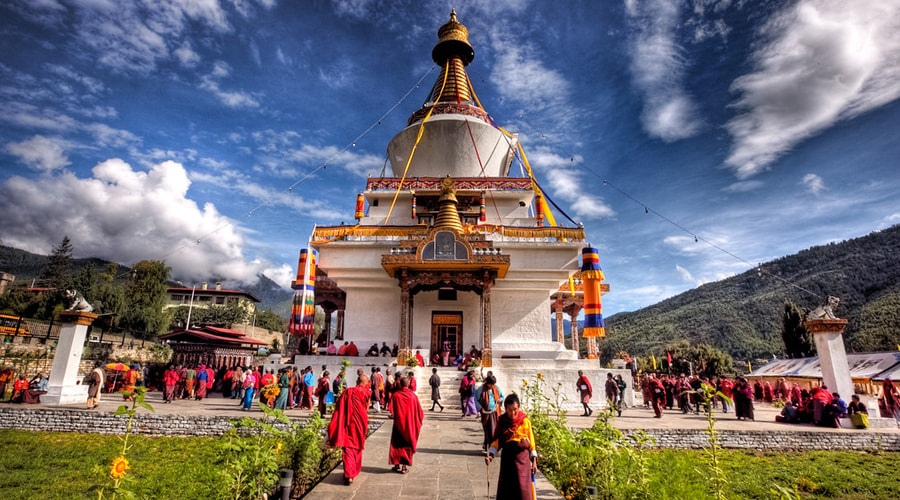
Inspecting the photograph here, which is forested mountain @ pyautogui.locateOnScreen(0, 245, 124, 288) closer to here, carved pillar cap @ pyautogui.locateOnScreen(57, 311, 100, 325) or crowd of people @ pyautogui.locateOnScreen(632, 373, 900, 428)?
carved pillar cap @ pyautogui.locateOnScreen(57, 311, 100, 325)

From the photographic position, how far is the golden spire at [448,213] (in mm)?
16942

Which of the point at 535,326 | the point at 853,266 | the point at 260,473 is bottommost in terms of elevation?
the point at 260,473

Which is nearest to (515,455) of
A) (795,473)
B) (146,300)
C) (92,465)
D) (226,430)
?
(795,473)

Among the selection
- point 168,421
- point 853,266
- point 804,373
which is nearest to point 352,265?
point 168,421

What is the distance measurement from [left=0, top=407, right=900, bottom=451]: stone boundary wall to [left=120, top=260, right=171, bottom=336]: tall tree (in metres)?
29.4

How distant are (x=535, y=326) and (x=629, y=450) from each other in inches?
539

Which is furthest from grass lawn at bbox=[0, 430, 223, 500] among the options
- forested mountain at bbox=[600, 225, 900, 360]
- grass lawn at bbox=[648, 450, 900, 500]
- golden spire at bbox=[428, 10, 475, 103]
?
forested mountain at bbox=[600, 225, 900, 360]

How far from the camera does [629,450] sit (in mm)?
4809

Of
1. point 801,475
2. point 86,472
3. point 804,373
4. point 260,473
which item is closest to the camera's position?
point 260,473

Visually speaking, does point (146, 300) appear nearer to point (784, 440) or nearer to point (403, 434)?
point (403, 434)

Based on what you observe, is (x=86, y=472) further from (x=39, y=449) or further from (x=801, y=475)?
(x=801, y=475)

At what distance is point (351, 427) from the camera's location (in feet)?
19.2

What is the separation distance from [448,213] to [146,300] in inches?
1531

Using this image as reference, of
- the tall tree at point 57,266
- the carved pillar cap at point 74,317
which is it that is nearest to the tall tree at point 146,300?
the tall tree at point 57,266
